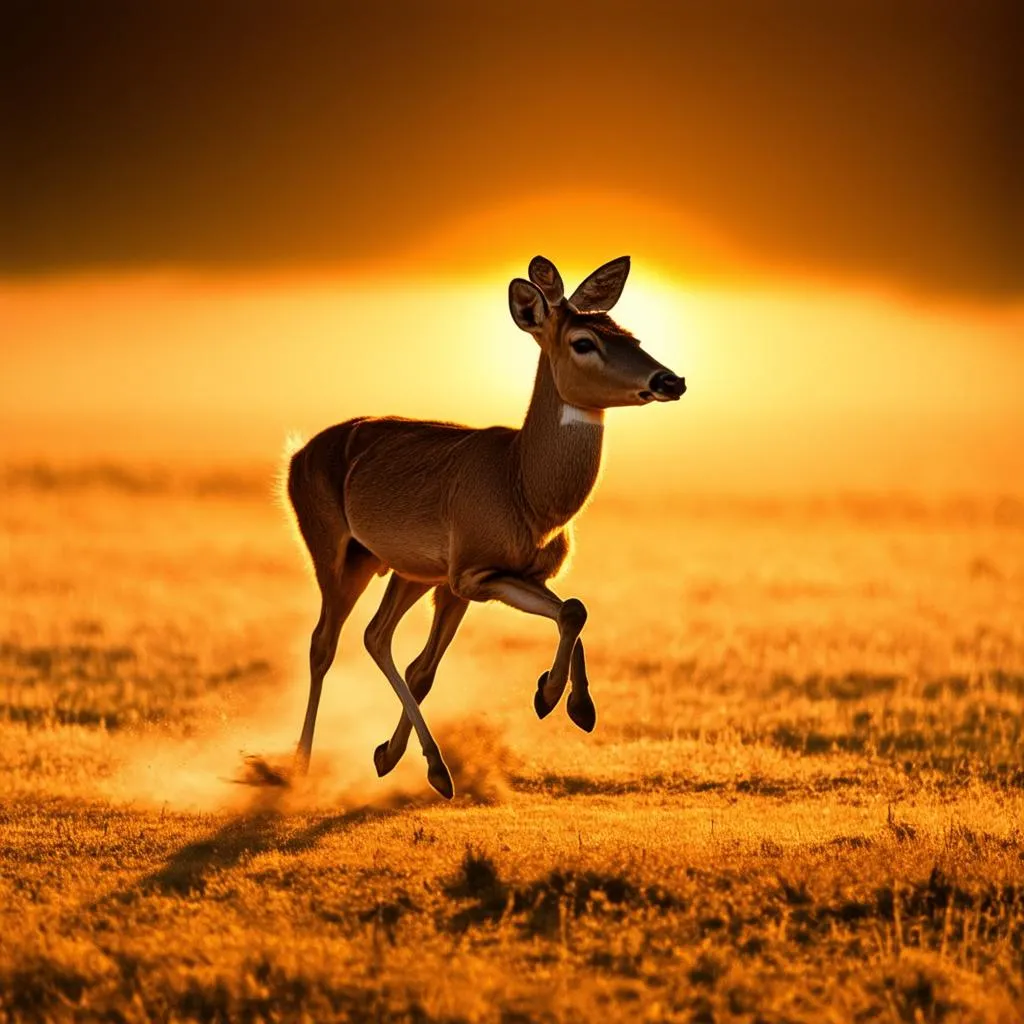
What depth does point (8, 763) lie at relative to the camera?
55.4ft

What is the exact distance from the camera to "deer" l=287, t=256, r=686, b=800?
487 inches

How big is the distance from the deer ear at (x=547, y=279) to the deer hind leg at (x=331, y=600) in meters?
2.84

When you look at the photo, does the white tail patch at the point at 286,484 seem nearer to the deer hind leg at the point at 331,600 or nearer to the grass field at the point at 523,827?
the deer hind leg at the point at 331,600

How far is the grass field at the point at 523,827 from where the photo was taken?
395 inches

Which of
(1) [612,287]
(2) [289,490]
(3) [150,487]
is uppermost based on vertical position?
(1) [612,287]

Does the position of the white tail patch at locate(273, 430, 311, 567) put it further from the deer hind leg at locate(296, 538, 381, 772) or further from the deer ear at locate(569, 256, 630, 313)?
the deer ear at locate(569, 256, 630, 313)

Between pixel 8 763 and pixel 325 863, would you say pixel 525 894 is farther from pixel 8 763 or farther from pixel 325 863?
pixel 8 763

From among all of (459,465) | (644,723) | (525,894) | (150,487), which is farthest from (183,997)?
(150,487)

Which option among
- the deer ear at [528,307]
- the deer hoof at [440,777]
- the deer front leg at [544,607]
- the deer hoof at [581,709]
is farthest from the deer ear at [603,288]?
the deer hoof at [440,777]

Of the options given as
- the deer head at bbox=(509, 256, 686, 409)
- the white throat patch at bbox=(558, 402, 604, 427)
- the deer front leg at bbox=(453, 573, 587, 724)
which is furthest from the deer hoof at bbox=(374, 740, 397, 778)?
the deer head at bbox=(509, 256, 686, 409)

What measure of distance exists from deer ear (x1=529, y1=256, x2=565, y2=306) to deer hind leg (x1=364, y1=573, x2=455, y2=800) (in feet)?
8.98

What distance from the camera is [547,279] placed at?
508 inches

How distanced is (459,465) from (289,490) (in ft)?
7.27

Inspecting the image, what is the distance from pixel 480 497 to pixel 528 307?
1.27m
